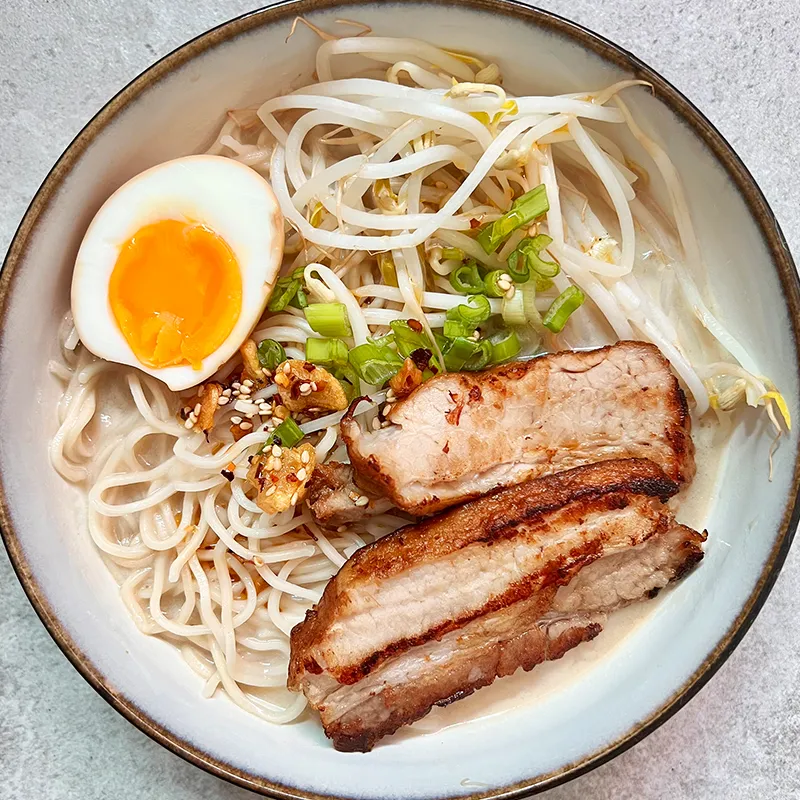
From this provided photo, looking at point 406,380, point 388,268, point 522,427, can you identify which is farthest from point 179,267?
point 522,427

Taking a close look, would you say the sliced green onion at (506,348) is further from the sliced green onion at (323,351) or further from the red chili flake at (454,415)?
the sliced green onion at (323,351)

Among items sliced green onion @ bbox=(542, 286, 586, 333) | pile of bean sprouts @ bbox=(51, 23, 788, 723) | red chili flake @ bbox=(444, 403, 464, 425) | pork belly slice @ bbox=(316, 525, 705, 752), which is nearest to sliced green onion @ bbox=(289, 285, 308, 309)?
pile of bean sprouts @ bbox=(51, 23, 788, 723)

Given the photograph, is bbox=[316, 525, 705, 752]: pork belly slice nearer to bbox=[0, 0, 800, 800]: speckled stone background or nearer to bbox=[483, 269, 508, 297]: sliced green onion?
bbox=[0, 0, 800, 800]: speckled stone background

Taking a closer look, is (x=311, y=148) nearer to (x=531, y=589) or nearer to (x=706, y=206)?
(x=706, y=206)

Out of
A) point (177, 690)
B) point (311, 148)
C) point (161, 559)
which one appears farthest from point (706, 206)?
point (177, 690)

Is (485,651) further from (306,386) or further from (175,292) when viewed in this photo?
(175,292)

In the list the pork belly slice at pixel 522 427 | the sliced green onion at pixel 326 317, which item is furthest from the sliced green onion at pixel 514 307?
the sliced green onion at pixel 326 317

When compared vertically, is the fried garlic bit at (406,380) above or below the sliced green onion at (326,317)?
below
